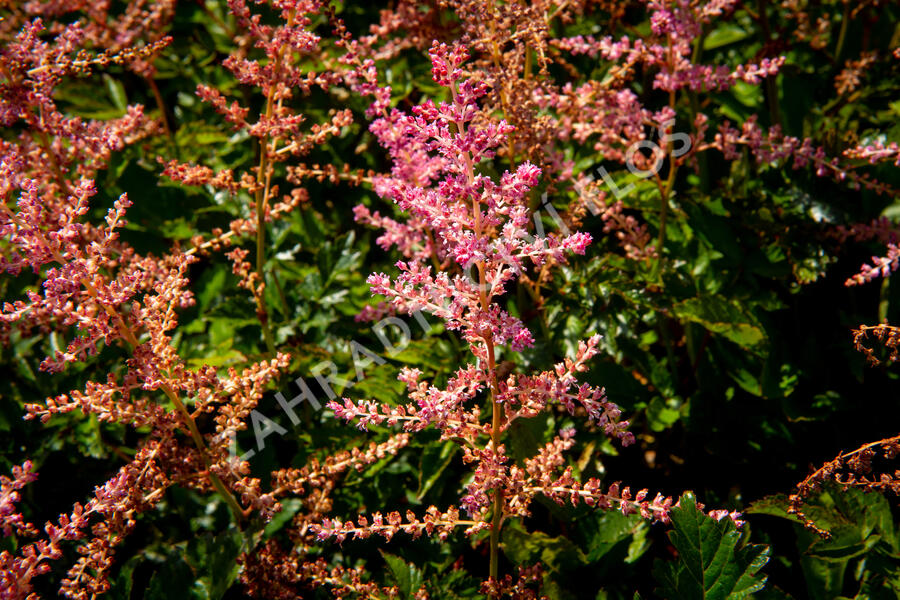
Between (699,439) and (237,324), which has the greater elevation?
(237,324)

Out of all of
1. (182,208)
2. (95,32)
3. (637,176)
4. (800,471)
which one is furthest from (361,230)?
(800,471)

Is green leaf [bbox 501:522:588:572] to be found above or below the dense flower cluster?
below

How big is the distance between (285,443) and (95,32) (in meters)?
1.92

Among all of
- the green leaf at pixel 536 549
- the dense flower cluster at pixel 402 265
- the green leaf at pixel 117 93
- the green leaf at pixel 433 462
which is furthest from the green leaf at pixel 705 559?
the green leaf at pixel 117 93

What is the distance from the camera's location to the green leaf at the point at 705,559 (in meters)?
1.76

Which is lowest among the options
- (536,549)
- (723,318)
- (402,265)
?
(536,549)

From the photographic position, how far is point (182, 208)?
2967mm

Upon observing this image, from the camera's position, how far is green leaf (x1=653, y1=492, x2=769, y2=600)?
176 centimetres

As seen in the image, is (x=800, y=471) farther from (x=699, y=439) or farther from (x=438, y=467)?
(x=438, y=467)

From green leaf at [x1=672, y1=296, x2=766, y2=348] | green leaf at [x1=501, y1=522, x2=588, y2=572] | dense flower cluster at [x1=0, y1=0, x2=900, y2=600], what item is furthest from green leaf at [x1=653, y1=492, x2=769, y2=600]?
green leaf at [x1=672, y1=296, x2=766, y2=348]

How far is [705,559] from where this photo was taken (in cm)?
Answer: 176

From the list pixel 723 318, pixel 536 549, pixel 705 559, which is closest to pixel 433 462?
pixel 536 549

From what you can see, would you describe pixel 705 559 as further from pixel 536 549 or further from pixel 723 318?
pixel 723 318

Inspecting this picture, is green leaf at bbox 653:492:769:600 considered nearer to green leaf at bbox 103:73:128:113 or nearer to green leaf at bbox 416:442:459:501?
green leaf at bbox 416:442:459:501
